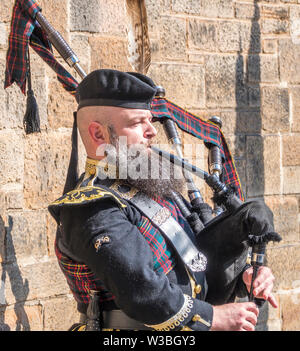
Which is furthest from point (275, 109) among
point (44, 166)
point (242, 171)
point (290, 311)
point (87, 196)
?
point (87, 196)

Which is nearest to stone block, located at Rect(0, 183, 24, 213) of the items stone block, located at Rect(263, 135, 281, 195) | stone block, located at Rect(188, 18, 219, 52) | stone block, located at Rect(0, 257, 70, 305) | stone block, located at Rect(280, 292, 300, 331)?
stone block, located at Rect(0, 257, 70, 305)

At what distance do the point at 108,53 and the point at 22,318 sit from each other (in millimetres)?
1660

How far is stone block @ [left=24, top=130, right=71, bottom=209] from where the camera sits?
9.32ft

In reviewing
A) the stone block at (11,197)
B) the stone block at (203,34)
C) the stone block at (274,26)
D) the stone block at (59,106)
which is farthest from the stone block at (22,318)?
the stone block at (274,26)

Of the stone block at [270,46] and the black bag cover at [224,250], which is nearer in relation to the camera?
the black bag cover at [224,250]

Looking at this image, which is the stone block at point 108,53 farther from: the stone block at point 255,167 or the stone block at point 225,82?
the stone block at point 255,167

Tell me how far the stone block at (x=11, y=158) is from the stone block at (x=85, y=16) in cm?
76

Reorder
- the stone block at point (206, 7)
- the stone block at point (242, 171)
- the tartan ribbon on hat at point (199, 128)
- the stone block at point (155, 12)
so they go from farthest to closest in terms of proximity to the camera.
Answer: the stone block at point (242, 171)
the stone block at point (206, 7)
the stone block at point (155, 12)
the tartan ribbon on hat at point (199, 128)

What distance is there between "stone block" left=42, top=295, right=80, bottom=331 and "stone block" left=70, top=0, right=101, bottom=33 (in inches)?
63.9

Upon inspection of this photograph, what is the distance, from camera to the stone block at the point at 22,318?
107 inches

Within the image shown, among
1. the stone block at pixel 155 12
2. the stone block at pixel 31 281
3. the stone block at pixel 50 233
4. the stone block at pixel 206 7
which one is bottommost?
the stone block at pixel 31 281
